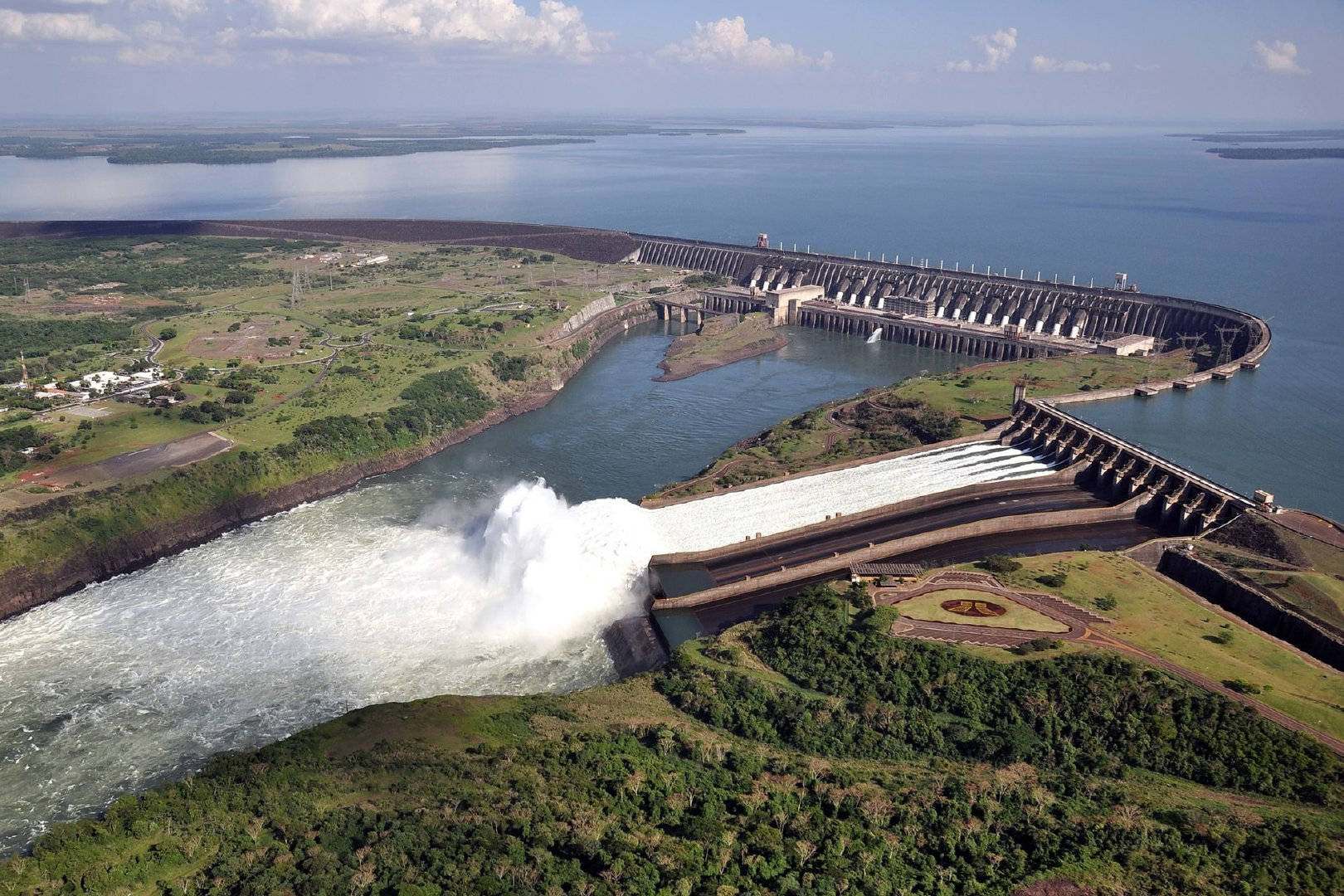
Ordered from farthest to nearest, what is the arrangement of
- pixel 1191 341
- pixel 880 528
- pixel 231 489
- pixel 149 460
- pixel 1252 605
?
pixel 1191 341
pixel 149 460
pixel 231 489
pixel 880 528
pixel 1252 605

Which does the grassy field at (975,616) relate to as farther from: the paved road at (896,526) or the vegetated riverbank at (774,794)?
the paved road at (896,526)

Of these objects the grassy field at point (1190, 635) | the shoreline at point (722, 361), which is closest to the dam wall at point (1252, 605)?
the grassy field at point (1190, 635)

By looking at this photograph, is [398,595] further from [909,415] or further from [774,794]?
[909,415]

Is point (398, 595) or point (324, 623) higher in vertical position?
point (398, 595)

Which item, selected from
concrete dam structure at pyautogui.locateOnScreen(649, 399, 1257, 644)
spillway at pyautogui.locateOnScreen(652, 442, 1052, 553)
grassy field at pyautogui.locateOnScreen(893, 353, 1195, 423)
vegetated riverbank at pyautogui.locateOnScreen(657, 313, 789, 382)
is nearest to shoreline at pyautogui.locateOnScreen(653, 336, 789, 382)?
vegetated riverbank at pyautogui.locateOnScreen(657, 313, 789, 382)

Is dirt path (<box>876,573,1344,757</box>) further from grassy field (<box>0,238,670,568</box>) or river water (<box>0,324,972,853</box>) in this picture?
grassy field (<box>0,238,670,568</box>)

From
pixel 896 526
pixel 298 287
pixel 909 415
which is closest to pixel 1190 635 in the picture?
pixel 896 526

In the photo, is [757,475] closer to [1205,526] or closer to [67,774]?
[1205,526]
